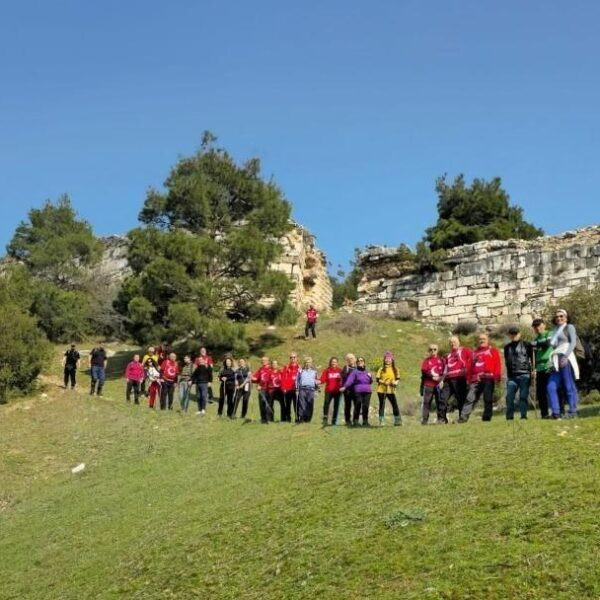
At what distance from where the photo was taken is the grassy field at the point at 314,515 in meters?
7.47

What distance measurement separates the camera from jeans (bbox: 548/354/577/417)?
511 inches

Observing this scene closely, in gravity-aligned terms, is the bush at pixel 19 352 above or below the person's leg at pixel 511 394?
above

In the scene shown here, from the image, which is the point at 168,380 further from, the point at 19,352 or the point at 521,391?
the point at 521,391

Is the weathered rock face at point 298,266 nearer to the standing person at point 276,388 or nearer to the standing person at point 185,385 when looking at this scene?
the standing person at point 185,385

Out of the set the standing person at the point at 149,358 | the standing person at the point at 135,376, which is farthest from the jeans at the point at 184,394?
the standing person at the point at 135,376

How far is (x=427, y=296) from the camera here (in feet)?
113

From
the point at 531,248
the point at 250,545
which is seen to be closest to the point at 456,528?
the point at 250,545

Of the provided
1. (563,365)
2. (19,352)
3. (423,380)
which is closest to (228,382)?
(423,380)

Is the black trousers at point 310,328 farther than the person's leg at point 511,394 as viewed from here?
Yes

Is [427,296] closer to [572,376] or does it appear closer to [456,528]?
[572,376]

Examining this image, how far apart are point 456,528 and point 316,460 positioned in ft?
16.0

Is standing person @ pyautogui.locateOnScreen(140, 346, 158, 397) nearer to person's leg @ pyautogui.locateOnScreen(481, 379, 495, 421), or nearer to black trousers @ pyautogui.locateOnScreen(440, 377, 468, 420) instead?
black trousers @ pyautogui.locateOnScreen(440, 377, 468, 420)

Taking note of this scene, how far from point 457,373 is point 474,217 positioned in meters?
29.0

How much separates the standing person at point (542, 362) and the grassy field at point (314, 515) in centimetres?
115
